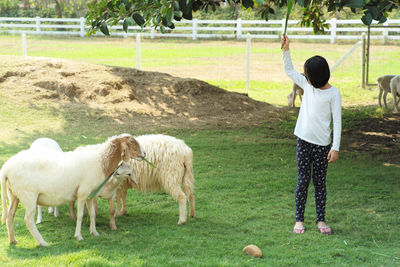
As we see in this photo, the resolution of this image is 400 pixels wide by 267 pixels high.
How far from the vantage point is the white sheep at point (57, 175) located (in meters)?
5.24

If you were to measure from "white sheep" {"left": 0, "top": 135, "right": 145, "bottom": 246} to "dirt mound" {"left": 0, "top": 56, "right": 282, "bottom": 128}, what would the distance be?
6.30 m

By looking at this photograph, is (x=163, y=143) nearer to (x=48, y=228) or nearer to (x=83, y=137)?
(x=48, y=228)

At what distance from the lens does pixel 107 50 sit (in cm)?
2527

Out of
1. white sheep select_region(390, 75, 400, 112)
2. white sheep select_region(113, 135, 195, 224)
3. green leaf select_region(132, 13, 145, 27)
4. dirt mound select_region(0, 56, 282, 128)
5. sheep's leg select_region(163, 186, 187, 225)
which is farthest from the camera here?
white sheep select_region(390, 75, 400, 112)

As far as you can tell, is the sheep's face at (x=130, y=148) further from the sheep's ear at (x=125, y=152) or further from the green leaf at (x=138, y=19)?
the green leaf at (x=138, y=19)

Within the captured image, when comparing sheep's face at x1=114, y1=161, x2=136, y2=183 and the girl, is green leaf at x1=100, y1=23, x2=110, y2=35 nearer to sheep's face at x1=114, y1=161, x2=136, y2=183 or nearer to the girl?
sheep's face at x1=114, y1=161, x2=136, y2=183

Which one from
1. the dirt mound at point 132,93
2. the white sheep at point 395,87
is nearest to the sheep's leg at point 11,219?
the dirt mound at point 132,93

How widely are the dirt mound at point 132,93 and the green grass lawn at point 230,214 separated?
2.84 feet

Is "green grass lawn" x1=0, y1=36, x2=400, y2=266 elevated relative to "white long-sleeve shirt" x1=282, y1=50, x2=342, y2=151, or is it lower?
lower

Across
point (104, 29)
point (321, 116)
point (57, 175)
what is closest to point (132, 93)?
point (104, 29)

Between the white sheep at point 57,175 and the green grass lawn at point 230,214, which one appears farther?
the white sheep at point 57,175

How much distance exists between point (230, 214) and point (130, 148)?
5.34 feet

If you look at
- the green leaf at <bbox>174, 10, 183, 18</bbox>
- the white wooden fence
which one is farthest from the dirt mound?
the white wooden fence

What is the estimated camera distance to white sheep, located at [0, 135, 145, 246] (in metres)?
5.24
